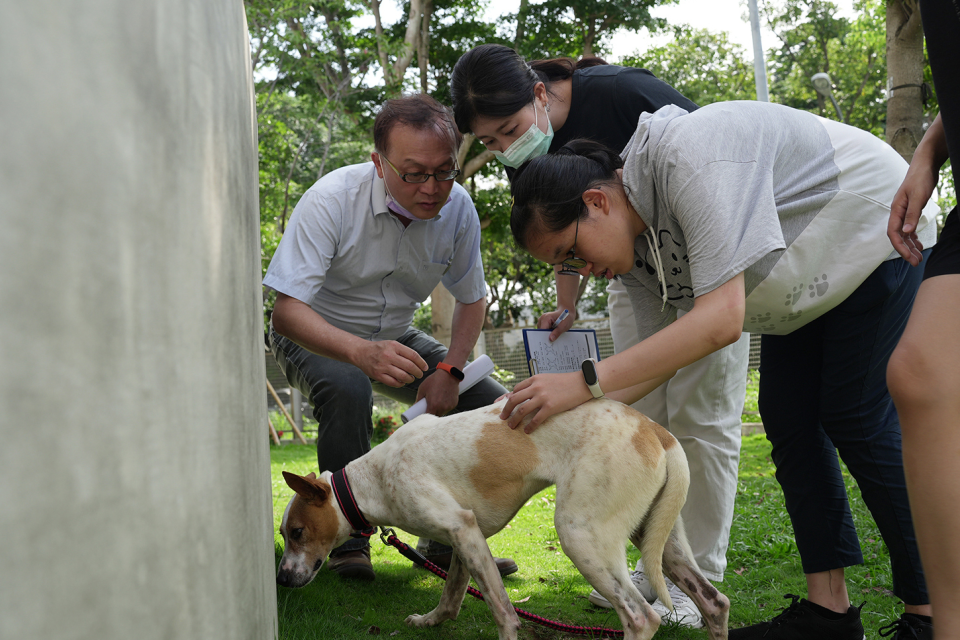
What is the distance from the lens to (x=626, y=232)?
242cm

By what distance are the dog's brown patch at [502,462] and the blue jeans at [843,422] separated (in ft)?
3.14

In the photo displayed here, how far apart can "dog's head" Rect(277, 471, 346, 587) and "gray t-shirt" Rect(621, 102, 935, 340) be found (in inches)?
66.8

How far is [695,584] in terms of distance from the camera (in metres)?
2.66

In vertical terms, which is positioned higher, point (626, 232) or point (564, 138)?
point (564, 138)

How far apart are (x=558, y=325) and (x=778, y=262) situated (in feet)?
3.92

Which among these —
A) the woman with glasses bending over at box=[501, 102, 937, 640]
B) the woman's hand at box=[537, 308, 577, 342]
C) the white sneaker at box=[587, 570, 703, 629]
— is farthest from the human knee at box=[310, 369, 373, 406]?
the white sneaker at box=[587, 570, 703, 629]

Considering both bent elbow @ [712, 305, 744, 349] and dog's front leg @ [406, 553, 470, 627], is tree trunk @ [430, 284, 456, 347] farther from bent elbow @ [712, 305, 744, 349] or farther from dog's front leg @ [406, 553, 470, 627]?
bent elbow @ [712, 305, 744, 349]

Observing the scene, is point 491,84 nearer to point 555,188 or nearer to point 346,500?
point 555,188

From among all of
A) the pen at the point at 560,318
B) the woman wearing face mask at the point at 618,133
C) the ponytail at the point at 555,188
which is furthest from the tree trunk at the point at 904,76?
the ponytail at the point at 555,188

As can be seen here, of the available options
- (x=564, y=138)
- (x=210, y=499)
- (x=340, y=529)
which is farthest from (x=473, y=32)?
(x=210, y=499)

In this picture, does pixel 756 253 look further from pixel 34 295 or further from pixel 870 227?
pixel 34 295

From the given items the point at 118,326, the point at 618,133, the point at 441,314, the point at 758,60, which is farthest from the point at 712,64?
the point at 118,326

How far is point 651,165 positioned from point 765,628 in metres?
1.81

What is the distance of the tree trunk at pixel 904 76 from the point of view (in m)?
7.56
